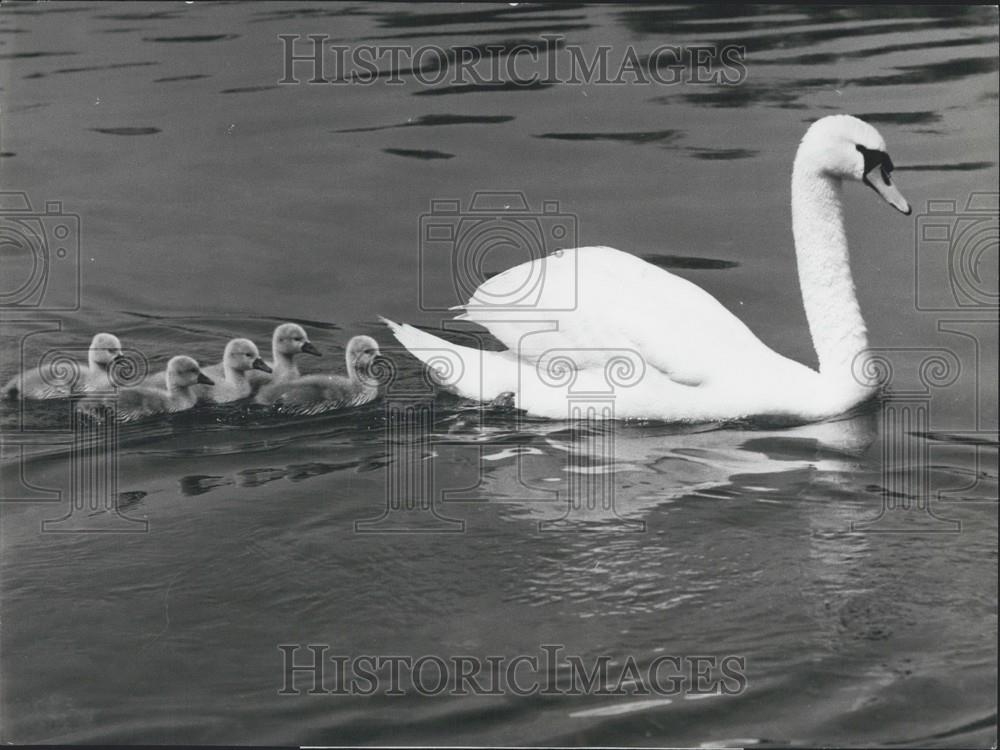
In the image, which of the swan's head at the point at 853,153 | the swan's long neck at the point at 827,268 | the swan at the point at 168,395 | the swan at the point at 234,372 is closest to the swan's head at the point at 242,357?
the swan at the point at 234,372

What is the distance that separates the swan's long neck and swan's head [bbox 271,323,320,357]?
2.85m

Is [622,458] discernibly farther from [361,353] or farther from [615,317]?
[361,353]

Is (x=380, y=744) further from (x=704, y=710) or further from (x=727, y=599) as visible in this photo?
(x=727, y=599)

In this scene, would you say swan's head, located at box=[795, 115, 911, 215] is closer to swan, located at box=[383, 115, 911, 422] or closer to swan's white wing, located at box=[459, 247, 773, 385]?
swan, located at box=[383, 115, 911, 422]

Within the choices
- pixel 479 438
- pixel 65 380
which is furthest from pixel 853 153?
pixel 65 380

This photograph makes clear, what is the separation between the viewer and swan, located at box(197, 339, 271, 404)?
Answer: 28.9 ft

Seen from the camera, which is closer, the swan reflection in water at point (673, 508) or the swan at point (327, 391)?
the swan reflection in water at point (673, 508)

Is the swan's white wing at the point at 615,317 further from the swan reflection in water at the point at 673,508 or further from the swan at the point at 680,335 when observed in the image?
the swan reflection in water at the point at 673,508

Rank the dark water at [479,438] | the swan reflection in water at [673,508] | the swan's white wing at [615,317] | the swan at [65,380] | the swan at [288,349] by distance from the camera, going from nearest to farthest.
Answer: the dark water at [479,438] < the swan reflection in water at [673,508] < the swan's white wing at [615,317] < the swan at [65,380] < the swan at [288,349]

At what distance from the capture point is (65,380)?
869cm

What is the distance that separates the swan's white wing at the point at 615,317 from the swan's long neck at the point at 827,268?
0.37 metres

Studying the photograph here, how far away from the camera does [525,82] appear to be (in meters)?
13.6

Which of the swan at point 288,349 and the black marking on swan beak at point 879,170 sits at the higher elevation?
the black marking on swan beak at point 879,170

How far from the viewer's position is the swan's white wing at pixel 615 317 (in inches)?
316
